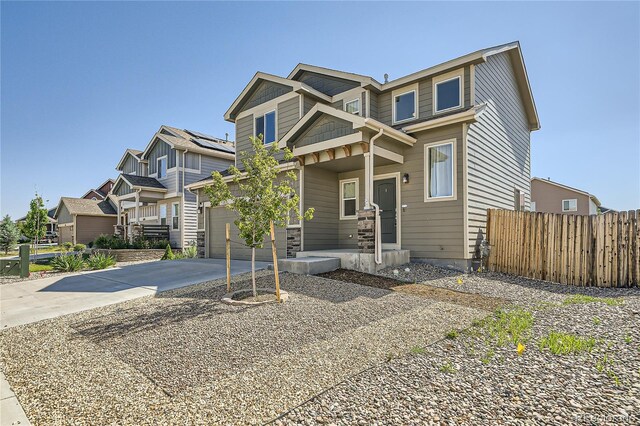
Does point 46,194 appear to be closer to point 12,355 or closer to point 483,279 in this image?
point 12,355

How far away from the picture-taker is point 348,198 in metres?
11.3

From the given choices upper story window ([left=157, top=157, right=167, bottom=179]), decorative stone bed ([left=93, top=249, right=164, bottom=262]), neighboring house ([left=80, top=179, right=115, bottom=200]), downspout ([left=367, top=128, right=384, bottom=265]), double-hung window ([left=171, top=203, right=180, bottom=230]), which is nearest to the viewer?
downspout ([left=367, top=128, right=384, bottom=265])

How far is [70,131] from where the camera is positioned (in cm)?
1446

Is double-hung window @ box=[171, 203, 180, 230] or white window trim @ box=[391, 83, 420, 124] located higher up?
white window trim @ box=[391, 83, 420, 124]

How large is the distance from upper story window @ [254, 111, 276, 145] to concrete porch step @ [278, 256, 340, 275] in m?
5.60

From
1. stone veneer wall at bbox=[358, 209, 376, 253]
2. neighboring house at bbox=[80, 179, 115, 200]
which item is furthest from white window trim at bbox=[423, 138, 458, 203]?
neighboring house at bbox=[80, 179, 115, 200]

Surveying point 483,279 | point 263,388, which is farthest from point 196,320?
point 483,279

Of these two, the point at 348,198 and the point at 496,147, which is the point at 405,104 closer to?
the point at 496,147

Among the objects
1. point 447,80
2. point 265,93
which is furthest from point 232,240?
point 447,80

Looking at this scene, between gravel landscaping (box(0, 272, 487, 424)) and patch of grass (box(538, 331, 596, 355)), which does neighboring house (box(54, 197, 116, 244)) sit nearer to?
gravel landscaping (box(0, 272, 487, 424))

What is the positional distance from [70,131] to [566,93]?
2014 centimetres

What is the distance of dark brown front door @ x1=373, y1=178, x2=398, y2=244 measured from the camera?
33.0ft

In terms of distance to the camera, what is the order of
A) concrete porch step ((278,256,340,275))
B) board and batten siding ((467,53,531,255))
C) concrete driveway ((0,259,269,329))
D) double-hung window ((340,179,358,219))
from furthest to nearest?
double-hung window ((340,179,358,219)) < board and batten siding ((467,53,531,255)) < concrete porch step ((278,256,340,275)) < concrete driveway ((0,259,269,329))

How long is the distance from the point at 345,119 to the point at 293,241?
4.02 meters
